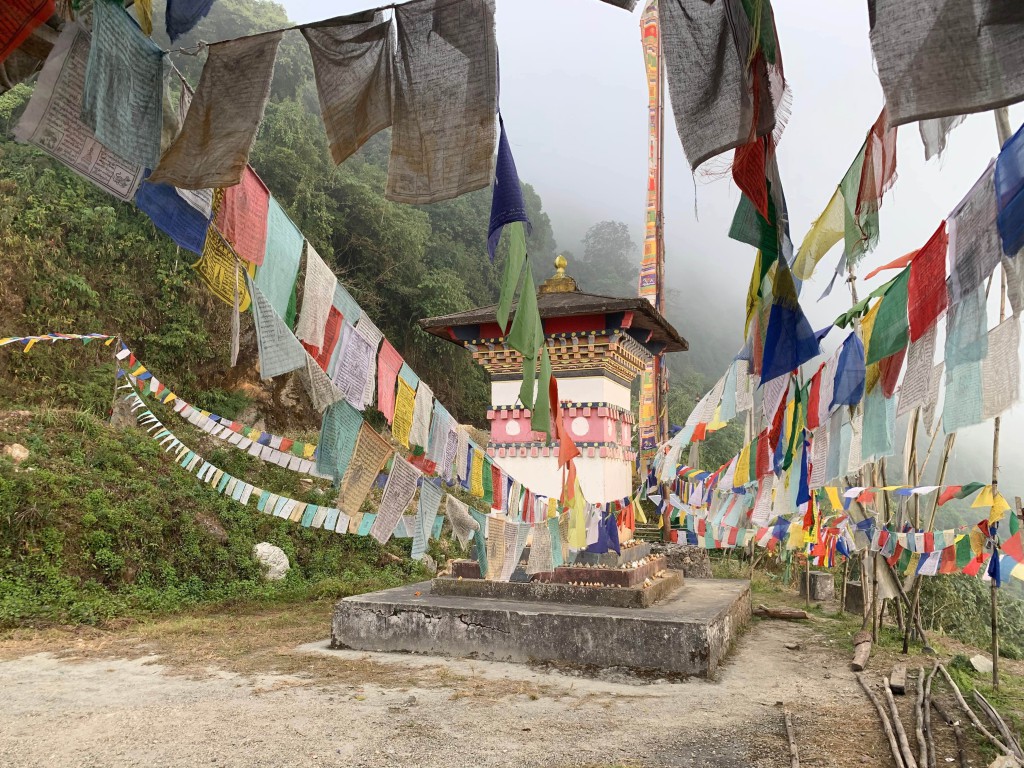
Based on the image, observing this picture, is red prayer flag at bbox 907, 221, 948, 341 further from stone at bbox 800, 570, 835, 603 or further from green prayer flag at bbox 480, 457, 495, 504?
stone at bbox 800, 570, 835, 603

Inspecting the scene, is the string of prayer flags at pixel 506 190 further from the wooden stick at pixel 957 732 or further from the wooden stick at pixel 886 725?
the wooden stick at pixel 957 732

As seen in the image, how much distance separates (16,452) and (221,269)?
9711mm

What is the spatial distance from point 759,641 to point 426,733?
4882 millimetres

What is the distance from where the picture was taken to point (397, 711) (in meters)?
4.98

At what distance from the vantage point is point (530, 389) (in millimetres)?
4023

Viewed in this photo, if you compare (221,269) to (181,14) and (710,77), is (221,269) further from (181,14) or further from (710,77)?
(710,77)

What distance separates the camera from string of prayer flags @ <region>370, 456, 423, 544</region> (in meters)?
4.85

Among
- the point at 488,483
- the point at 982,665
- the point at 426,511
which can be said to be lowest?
the point at 982,665

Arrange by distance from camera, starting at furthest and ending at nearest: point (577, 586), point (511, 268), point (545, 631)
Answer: point (577, 586) → point (545, 631) → point (511, 268)

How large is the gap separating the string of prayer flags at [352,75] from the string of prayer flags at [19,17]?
0.86 meters

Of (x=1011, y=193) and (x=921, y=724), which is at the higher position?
(x=1011, y=193)

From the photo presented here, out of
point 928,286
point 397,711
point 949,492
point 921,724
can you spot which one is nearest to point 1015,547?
point 949,492

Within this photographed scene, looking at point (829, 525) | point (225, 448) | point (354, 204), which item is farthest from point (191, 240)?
point (354, 204)

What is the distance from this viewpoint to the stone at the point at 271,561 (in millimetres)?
11189
